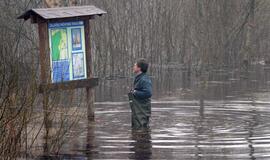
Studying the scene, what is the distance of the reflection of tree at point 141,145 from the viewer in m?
11.0

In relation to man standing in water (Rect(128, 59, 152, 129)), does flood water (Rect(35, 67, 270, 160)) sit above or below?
below

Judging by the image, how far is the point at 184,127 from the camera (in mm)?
14219

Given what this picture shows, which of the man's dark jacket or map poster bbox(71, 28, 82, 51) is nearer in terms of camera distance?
the man's dark jacket

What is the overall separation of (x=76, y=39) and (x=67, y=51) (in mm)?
484

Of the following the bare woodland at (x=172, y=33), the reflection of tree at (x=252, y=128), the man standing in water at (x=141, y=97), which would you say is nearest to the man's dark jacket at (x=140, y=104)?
the man standing in water at (x=141, y=97)

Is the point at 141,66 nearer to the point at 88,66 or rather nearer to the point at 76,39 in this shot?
the point at 88,66

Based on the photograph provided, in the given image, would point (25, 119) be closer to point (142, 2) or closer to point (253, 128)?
point (253, 128)

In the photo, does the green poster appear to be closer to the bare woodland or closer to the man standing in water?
the man standing in water

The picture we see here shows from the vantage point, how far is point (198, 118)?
15648 mm

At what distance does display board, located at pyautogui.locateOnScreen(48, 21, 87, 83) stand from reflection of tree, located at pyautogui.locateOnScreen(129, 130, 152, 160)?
215 cm

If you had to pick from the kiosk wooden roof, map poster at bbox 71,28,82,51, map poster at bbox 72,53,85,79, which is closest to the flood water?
map poster at bbox 72,53,85,79

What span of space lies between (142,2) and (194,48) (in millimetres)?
4156

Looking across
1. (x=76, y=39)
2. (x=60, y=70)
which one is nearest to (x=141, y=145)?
(x=60, y=70)

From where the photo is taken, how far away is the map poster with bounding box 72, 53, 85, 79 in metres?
14.9
